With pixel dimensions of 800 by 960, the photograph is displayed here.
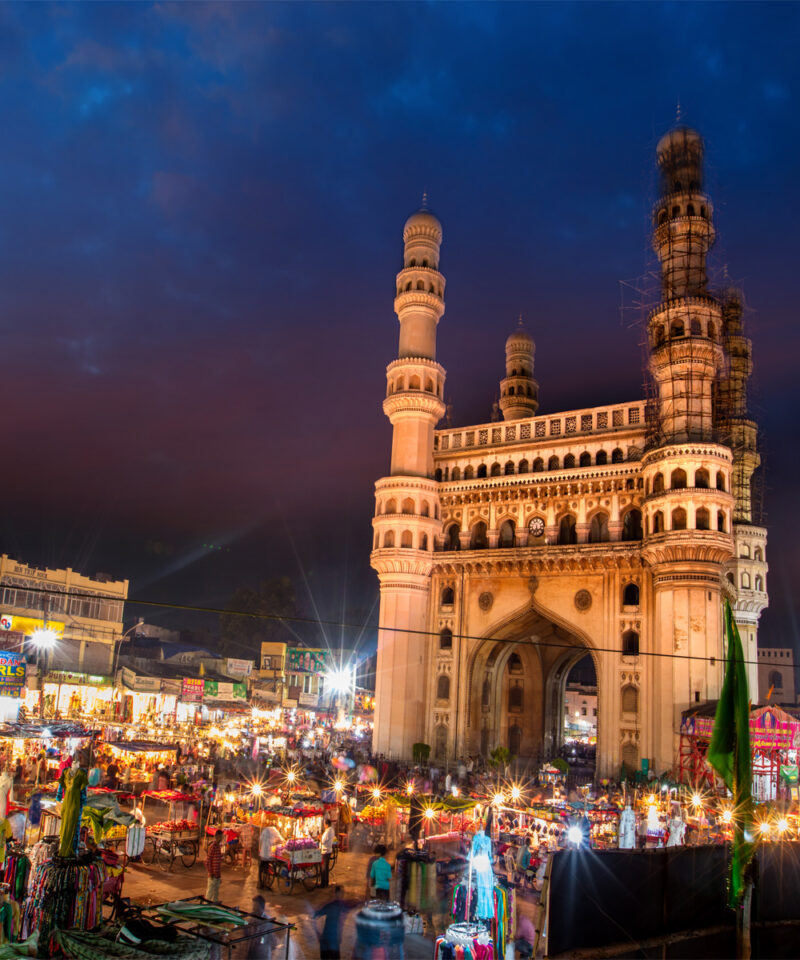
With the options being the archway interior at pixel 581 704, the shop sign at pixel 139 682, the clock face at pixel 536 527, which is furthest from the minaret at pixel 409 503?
the archway interior at pixel 581 704

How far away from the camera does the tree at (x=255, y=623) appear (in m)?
77.7

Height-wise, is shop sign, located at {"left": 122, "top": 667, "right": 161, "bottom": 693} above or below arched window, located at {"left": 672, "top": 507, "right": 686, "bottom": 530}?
below

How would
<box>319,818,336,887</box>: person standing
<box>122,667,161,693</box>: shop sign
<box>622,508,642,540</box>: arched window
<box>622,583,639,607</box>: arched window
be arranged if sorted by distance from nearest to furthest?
<box>319,818,336,887</box>: person standing → <box>622,583,639,607</box>: arched window → <box>622,508,642,540</box>: arched window → <box>122,667,161,693</box>: shop sign

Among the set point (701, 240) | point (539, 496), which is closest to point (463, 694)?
point (539, 496)

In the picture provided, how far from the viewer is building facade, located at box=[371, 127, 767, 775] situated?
116 ft

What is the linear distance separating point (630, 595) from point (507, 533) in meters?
7.48

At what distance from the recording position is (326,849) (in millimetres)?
17312

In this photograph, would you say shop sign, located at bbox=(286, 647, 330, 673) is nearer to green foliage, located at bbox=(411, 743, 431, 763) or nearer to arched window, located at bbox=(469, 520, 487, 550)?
green foliage, located at bbox=(411, 743, 431, 763)

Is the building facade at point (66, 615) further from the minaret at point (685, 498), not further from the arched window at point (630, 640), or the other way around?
the minaret at point (685, 498)

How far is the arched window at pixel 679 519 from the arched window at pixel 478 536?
1086cm

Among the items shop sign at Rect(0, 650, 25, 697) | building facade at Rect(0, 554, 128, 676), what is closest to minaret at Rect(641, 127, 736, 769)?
shop sign at Rect(0, 650, 25, 697)

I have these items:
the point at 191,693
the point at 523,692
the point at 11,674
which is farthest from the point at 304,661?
the point at 11,674

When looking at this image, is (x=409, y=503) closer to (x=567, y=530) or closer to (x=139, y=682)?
(x=567, y=530)

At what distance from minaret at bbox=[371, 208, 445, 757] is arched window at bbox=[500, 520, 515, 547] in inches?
137
